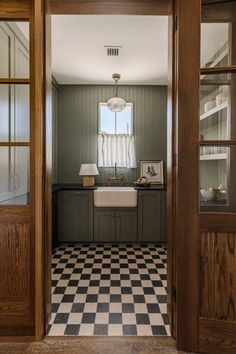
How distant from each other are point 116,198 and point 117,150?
103cm

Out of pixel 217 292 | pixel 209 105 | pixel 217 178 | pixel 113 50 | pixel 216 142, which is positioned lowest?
pixel 217 292

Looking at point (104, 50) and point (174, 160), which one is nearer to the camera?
point (174, 160)

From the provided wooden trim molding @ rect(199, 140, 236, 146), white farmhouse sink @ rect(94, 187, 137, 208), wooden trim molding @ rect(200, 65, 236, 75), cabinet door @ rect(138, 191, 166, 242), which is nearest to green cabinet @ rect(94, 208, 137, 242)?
cabinet door @ rect(138, 191, 166, 242)

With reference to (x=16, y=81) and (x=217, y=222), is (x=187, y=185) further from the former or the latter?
(x=16, y=81)

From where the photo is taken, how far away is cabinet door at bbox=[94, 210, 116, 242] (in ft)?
13.6

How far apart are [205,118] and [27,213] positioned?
1344 mm

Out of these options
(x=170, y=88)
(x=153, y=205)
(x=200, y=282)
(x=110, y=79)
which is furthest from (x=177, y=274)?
(x=110, y=79)

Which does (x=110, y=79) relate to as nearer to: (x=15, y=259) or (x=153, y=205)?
(x=153, y=205)

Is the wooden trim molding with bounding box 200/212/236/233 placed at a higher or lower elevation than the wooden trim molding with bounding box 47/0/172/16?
lower

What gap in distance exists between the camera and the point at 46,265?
1848 mm

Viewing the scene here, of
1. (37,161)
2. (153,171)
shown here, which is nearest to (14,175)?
(37,161)

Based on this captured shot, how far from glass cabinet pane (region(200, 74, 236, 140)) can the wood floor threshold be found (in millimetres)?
1408

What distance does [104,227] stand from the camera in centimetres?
416

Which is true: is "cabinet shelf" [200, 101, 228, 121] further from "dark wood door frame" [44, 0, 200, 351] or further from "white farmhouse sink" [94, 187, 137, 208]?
"white farmhouse sink" [94, 187, 137, 208]
